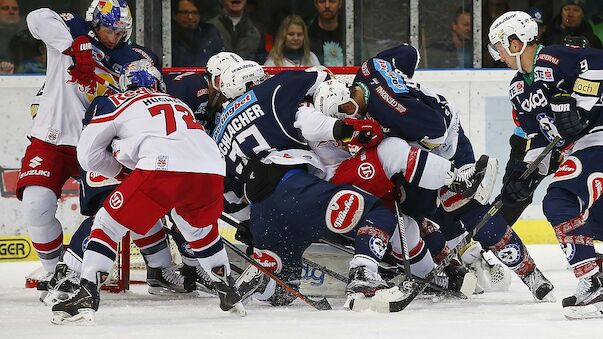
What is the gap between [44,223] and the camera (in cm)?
500

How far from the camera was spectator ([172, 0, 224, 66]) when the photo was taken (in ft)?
22.9

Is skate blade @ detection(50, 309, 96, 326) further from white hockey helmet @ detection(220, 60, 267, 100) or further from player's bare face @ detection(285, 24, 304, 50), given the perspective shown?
player's bare face @ detection(285, 24, 304, 50)

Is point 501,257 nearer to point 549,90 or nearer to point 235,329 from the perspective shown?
point 549,90

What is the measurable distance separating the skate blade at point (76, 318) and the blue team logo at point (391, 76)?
1427 millimetres

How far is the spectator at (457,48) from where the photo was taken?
7051 mm

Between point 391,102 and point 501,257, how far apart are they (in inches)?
30.8

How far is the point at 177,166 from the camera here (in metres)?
4.21

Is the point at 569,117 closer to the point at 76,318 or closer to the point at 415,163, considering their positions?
the point at 415,163

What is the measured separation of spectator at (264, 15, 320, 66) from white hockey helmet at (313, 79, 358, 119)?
2.37 metres

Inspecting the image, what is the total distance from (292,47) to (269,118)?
2436 mm

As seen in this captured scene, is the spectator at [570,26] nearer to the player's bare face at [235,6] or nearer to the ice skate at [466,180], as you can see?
the player's bare face at [235,6]

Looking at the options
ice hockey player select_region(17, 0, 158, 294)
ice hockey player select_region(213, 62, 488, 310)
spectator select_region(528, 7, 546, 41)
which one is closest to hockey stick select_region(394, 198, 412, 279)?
ice hockey player select_region(213, 62, 488, 310)

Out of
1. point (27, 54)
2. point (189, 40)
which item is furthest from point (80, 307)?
point (189, 40)

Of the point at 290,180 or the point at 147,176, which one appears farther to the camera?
the point at 290,180
